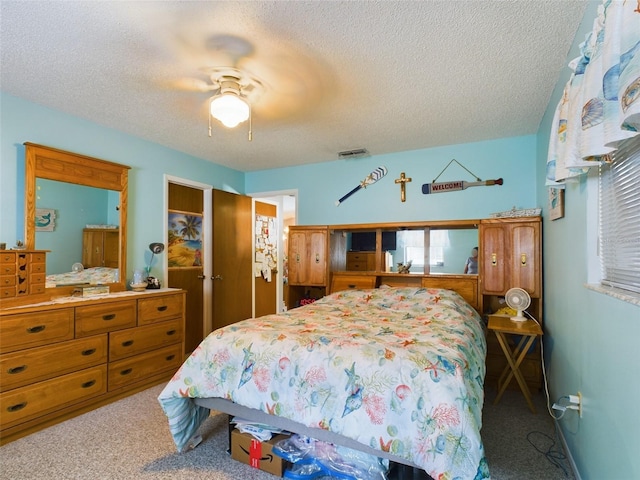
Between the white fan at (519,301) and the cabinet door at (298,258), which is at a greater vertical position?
the cabinet door at (298,258)

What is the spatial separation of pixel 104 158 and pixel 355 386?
10.2 feet

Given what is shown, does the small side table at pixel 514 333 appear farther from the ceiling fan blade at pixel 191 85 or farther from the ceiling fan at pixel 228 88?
the ceiling fan blade at pixel 191 85

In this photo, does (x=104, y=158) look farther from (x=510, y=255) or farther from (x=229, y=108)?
(x=510, y=255)

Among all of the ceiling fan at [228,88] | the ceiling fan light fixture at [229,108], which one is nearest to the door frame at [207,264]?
the ceiling fan at [228,88]

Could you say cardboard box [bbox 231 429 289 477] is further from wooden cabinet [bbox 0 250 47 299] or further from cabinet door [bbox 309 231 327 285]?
cabinet door [bbox 309 231 327 285]

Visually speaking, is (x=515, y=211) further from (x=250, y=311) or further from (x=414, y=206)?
(x=250, y=311)

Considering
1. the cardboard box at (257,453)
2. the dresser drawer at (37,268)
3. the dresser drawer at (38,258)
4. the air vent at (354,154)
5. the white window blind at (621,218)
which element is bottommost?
the cardboard box at (257,453)

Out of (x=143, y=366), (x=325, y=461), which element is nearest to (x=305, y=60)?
(x=325, y=461)

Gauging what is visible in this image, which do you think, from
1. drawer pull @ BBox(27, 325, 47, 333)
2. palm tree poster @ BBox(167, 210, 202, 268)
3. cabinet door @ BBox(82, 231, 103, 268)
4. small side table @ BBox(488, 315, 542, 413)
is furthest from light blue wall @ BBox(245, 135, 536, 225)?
drawer pull @ BBox(27, 325, 47, 333)

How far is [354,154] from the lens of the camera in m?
4.02

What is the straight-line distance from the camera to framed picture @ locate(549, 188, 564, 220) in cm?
222

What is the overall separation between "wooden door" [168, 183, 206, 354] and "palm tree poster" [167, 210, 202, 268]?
46mm

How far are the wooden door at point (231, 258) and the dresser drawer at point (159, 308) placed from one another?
0.95 meters

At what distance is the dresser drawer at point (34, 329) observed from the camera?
2234 mm
